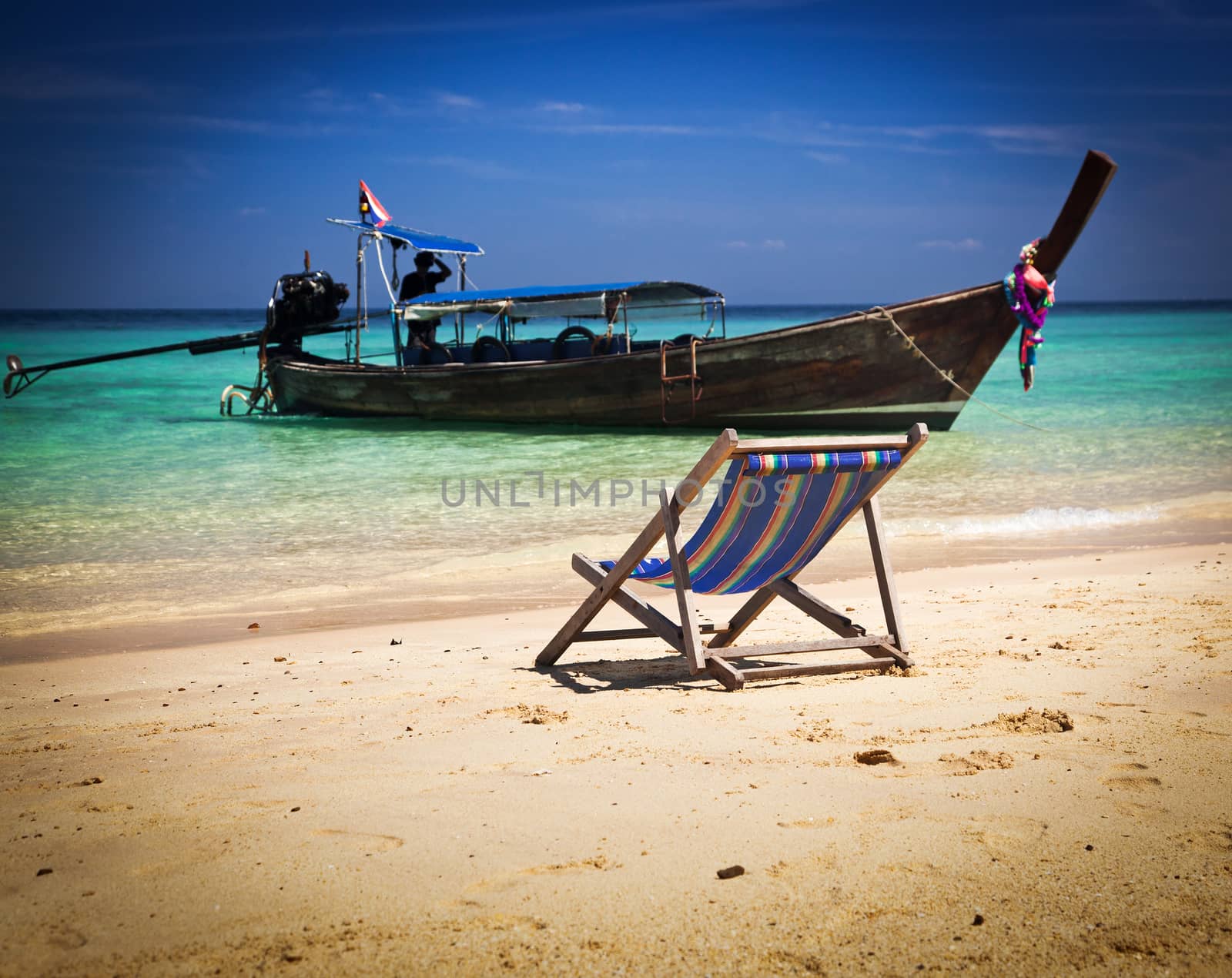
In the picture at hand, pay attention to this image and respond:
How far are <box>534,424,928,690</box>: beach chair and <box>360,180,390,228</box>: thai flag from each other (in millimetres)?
13716

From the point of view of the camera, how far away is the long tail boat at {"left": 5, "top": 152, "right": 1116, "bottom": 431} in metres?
13.4

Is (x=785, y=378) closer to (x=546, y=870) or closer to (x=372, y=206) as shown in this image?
(x=372, y=206)

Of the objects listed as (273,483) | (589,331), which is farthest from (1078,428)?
(273,483)

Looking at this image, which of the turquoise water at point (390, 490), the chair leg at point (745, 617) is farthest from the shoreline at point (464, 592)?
the chair leg at point (745, 617)

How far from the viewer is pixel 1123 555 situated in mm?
6449

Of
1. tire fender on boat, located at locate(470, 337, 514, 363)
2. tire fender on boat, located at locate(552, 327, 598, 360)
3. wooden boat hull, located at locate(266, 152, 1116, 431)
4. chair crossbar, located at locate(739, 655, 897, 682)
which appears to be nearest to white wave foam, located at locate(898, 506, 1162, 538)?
chair crossbar, located at locate(739, 655, 897, 682)

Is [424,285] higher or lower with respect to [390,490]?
higher

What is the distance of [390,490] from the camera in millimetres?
10680

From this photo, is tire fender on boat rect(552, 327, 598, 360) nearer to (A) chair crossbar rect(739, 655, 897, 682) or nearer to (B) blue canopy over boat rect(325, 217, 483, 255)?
(B) blue canopy over boat rect(325, 217, 483, 255)

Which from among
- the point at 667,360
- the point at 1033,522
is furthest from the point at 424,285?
the point at 1033,522

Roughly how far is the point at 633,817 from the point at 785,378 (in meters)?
12.1

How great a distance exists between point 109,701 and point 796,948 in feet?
9.60

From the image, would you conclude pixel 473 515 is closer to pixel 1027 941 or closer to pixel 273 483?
pixel 273 483

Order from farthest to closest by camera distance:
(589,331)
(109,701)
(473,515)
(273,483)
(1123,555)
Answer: (589,331) → (273,483) → (473,515) → (1123,555) → (109,701)
